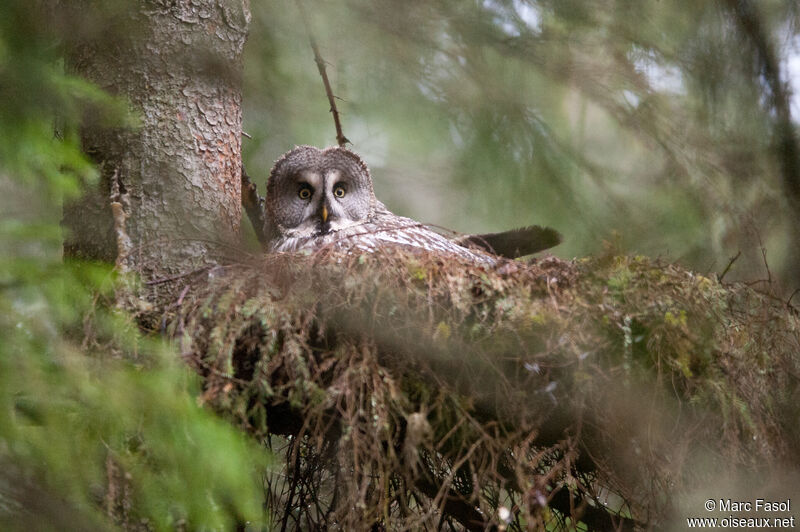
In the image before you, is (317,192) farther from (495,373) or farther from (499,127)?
(495,373)

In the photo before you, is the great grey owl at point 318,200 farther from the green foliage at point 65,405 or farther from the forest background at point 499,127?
the green foliage at point 65,405

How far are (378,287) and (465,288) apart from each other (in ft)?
0.88

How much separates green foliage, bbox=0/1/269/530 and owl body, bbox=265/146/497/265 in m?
2.08

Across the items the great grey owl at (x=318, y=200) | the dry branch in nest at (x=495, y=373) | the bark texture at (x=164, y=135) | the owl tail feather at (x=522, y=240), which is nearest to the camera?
the dry branch in nest at (x=495, y=373)

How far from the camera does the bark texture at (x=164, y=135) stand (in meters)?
2.57

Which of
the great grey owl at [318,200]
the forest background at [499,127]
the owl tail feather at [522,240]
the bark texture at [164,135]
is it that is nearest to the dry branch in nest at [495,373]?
the forest background at [499,127]

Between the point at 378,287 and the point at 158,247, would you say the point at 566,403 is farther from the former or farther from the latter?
the point at 158,247

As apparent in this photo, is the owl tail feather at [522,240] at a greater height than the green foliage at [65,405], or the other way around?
the owl tail feather at [522,240]

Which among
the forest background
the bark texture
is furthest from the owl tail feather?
the bark texture

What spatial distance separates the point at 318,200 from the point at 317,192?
4 cm

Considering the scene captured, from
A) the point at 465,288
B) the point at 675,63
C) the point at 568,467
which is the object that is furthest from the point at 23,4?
the point at 675,63

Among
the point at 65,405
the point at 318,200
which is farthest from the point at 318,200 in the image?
the point at 65,405

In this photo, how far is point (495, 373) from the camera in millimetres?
2246

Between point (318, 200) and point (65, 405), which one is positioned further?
point (318, 200)
